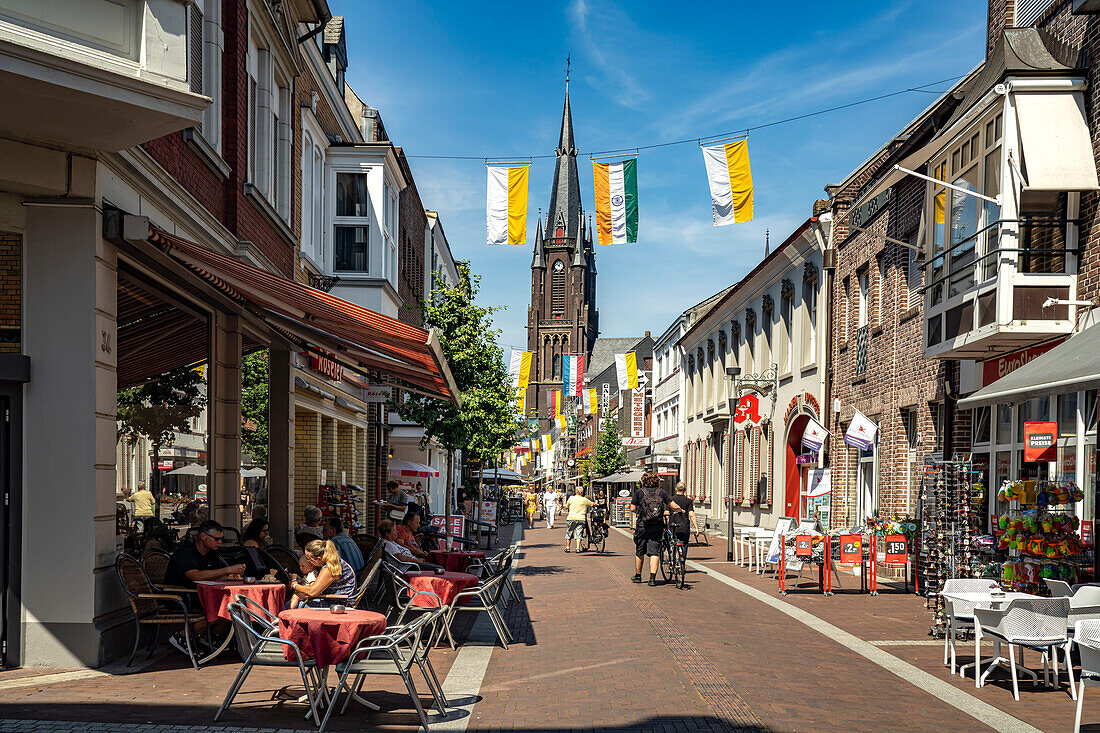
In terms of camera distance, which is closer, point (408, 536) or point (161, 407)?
point (161, 407)

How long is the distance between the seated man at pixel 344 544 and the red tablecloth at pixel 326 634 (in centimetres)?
277

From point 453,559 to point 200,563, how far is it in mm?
4164

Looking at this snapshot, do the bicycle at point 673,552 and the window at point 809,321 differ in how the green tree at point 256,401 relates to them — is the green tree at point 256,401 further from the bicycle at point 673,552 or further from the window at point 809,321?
the window at point 809,321

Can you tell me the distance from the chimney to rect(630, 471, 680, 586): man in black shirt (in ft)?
27.0

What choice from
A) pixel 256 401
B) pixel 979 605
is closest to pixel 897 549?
pixel 979 605

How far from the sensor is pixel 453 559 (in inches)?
511

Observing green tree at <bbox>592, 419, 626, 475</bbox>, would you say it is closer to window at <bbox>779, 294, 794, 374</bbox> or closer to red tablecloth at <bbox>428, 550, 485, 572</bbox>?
window at <bbox>779, 294, 794, 374</bbox>

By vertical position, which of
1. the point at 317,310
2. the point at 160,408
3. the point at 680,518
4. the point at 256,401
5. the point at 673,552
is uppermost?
the point at 317,310

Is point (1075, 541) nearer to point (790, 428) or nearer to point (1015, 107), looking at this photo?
point (1015, 107)

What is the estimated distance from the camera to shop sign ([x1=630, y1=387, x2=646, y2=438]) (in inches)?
2382

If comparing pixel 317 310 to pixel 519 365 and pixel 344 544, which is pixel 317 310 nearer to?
pixel 344 544

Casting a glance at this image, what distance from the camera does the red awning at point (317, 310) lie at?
29.2 feet

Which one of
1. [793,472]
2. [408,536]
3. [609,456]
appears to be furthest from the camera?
[609,456]

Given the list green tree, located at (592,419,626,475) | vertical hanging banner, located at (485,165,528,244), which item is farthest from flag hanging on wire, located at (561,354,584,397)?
vertical hanging banner, located at (485,165,528,244)
